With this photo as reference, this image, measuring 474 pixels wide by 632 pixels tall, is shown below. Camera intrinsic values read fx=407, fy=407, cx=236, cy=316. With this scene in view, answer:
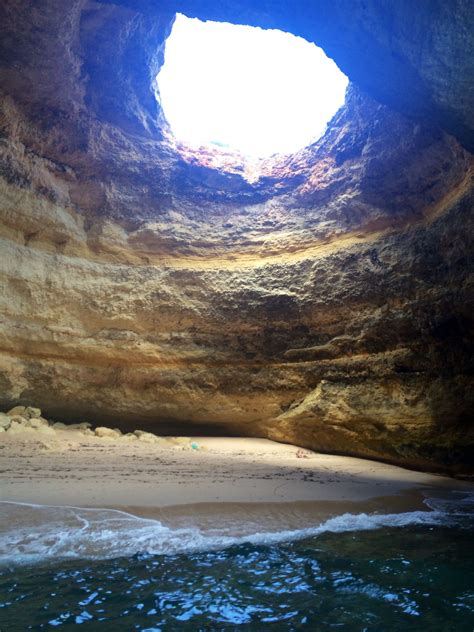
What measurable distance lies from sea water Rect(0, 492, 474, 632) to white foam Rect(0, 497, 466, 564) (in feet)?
0.04

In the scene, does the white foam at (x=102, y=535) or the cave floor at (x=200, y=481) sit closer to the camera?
the white foam at (x=102, y=535)

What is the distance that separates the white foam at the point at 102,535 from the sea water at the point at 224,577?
0.04 feet

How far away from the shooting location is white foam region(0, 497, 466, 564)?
2871mm

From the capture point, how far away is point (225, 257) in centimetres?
1028

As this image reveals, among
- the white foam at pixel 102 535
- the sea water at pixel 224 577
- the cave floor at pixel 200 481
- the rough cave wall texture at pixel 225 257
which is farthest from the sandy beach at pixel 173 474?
the rough cave wall texture at pixel 225 257

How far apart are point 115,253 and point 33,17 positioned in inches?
183

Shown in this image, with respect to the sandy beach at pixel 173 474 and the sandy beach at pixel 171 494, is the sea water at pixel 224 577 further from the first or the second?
the sandy beach at pixel 173 474

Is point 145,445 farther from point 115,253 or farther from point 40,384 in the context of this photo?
point 115,253

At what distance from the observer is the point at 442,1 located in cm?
480

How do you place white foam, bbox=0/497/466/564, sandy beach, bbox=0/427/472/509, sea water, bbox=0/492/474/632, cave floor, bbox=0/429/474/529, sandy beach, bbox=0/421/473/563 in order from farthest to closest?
sandy beach, bbox=0/427/472/509 < cave floor, bbox=0/429/474/529 < sandy beach, bbox=0/421/473/563 < white foam, bbox=0/497/466/564 < sea water, bbox=0/492/474/632

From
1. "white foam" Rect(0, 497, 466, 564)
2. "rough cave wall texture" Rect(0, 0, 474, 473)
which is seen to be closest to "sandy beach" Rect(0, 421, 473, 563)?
"white foam" Rect(0, 497, 466, 564)

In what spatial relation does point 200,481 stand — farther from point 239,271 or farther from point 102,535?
point 239,271

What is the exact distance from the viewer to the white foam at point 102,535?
287 centimetres

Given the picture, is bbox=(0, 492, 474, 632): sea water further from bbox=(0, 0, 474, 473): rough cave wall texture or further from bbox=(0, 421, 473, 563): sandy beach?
bbox=(0, 0, 474, 473): rough cave wall texture
